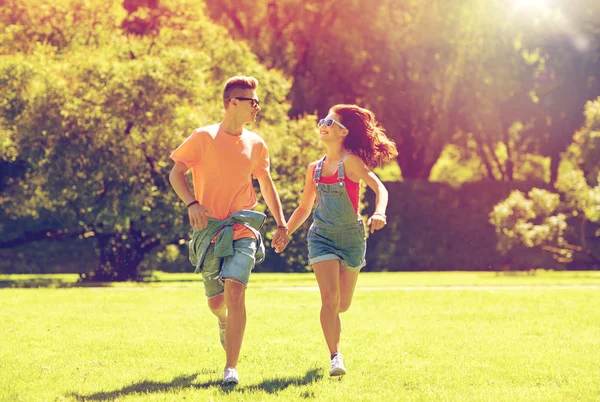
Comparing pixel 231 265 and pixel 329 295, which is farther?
pixel 329 295

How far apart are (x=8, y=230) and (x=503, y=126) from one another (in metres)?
16.9

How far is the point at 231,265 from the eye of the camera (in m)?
6.74

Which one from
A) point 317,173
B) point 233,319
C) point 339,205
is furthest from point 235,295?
point 317,173

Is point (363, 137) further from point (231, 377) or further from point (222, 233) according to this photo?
point (231, 377)

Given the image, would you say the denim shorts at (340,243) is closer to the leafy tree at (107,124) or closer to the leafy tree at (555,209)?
the leafy tree at (107,124)

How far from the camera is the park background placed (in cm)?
1928

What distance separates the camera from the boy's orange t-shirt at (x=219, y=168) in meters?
6.82

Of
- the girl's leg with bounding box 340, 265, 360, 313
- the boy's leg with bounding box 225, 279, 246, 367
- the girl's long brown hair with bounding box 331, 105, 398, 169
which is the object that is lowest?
the boy's leg with bounding box 225, 279, 246, 367

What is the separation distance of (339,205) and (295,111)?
69.0 ft

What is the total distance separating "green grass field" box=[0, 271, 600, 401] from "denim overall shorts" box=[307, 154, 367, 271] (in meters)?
0.88

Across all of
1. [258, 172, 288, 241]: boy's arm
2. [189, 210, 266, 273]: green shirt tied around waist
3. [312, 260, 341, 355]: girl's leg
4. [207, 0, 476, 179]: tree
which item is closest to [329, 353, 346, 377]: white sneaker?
[312, 260, 341, 355]: girl's leg

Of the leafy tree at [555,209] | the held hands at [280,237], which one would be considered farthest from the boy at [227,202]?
the leafy tree at [555,209]

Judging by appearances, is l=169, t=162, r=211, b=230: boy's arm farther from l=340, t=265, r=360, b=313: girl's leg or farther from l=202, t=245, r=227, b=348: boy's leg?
l=340, t=265, r=360, b=313: girl's leg

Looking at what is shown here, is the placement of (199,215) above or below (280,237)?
above
